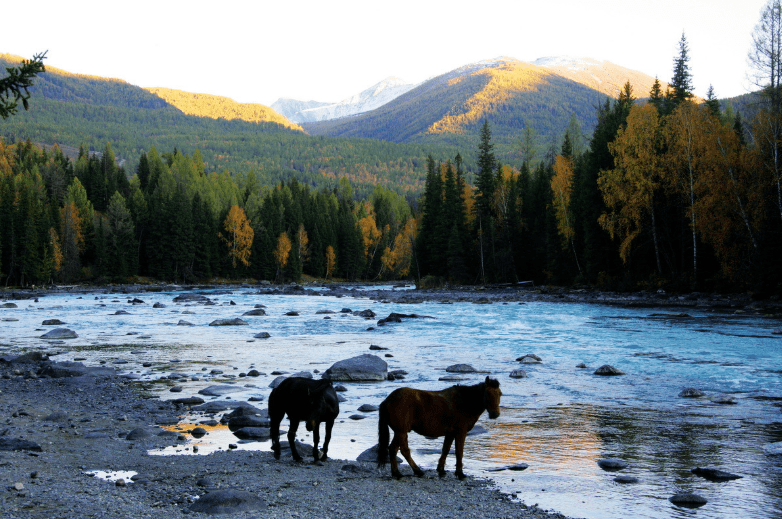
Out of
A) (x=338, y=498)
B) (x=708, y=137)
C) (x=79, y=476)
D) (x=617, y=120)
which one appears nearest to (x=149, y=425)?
(x=79, y=476)

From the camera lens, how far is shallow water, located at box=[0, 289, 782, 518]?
290 inches

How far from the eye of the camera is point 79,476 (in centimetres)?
678

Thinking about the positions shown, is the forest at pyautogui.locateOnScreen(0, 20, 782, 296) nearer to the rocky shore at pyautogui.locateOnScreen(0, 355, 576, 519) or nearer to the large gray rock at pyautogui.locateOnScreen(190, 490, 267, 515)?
the rocky shore at pyautogui.locateOnScreen(0, 355, 576, 519)

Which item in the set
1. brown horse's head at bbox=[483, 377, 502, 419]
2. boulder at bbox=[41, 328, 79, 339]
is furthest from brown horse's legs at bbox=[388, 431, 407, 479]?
boulder at bbox=[41, 328, 79, 339]

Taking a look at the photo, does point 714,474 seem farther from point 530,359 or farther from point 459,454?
point 530,359

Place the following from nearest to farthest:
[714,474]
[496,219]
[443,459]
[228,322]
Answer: [443,459]
[714,474]
[228,322]
[496,219]

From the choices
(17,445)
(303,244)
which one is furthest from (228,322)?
(303,244)

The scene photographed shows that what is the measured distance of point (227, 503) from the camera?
228 inches

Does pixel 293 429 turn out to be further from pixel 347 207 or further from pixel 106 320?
pixel 347 207

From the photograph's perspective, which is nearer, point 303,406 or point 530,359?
point 303,406

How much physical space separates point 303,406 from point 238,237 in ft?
295

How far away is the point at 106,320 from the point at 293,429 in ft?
95.7

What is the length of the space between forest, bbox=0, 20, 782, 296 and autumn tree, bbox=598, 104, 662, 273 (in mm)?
125

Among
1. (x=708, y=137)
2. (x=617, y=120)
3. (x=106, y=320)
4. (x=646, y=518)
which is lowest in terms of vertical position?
(x=106, y=320)
